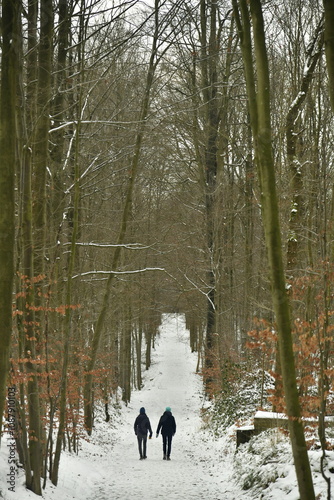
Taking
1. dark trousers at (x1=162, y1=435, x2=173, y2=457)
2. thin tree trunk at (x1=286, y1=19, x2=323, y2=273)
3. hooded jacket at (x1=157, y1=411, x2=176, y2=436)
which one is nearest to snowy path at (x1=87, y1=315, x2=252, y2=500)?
dark trousers at (x1=162, y1=435, x2=173, y2=457)

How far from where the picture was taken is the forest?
564cm

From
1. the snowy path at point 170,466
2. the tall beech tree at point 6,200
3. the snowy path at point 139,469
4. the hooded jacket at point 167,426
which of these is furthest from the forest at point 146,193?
the hooded jacket at point 167,426

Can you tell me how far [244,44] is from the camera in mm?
6062

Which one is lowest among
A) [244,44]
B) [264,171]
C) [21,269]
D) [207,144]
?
[21,269]

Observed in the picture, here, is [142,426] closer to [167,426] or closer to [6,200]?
[167,426]

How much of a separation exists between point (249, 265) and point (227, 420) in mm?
5842

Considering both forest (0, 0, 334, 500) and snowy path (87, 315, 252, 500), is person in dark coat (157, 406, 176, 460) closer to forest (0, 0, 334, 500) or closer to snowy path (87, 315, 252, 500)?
snowy path (87, 315, 252, 500)

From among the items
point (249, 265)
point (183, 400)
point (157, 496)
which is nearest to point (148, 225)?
point (249, 265)

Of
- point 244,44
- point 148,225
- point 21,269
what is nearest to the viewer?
point 244,44

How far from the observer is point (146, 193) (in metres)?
26.8

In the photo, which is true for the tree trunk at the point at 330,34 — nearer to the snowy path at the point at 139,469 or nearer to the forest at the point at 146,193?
the forest at the point at 146,193

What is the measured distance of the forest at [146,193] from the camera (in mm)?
5645

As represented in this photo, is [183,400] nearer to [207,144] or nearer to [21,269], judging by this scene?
[207,144]

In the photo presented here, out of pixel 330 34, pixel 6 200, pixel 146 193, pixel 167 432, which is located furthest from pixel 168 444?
pixel 146 193
